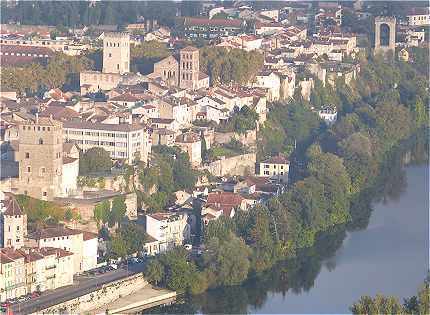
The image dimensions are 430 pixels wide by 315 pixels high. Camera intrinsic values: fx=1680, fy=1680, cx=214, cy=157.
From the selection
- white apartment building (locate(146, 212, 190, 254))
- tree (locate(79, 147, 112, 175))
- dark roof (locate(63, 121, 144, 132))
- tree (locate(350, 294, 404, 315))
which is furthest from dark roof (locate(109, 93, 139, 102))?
tree (locate(350, 294, 404, 315))

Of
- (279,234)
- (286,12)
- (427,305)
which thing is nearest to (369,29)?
(286,12)

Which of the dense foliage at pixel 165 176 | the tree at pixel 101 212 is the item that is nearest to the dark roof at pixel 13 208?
the tree at pixel 101 212

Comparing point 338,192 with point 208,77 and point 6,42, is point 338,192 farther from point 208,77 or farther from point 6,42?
point 6,42

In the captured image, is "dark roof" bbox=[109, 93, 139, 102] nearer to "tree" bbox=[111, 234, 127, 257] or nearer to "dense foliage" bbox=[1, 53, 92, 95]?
"dense foliage" bbox=[1, 53, 92, 95]

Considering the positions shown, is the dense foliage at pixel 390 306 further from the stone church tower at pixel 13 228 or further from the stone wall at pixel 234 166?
the stone wall at pixel 234 166

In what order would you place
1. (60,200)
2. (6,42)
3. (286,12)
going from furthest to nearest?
(286,12) < (6,42) < (60,200)

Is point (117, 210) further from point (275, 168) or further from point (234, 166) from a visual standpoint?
point (275, 168)
